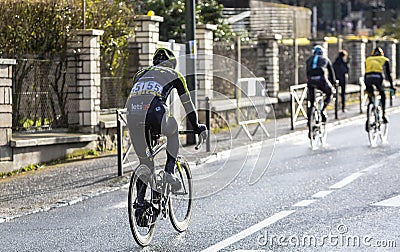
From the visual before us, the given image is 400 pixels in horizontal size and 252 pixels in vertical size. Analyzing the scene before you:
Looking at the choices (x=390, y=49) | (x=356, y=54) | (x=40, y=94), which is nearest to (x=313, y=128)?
(x=40, y=94)

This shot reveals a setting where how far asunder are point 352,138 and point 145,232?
36.8 ft


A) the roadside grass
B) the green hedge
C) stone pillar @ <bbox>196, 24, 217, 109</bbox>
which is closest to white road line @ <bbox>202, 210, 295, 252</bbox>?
the roadside grass

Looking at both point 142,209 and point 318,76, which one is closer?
point 142,209

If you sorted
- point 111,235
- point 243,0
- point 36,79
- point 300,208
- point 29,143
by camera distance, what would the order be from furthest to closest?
point 243,0, point 36,79, point 29,143, point 300,208, point 111,235

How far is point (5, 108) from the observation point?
14.6 m

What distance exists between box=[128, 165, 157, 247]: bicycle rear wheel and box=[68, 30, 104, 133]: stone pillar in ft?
27.7

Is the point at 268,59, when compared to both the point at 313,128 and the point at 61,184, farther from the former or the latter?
the point at 61,184

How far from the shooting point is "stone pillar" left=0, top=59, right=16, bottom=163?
14336 mm

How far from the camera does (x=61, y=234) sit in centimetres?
934

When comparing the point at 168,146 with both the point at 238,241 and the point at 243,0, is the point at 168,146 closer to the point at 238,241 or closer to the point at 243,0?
the point at 238,241

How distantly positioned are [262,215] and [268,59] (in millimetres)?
16445

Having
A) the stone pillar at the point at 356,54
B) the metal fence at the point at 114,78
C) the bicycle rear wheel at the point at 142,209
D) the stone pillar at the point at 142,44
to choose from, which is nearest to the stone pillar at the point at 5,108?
the metal fence at the point at 114,78

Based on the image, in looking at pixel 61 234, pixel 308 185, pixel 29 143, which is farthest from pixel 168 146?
pixel 29 143

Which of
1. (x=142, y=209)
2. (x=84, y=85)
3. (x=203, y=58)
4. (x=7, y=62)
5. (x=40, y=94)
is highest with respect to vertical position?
(x=203, y=58)
